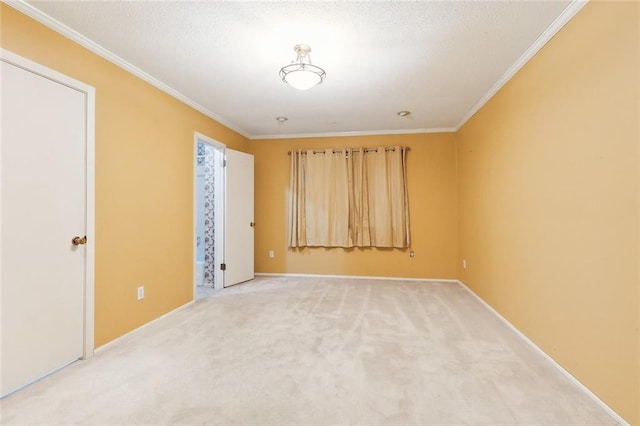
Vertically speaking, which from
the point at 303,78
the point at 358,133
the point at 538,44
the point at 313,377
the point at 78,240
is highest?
the point at 358,133

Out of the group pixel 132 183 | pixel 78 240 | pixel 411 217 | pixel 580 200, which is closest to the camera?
pixel 580 200

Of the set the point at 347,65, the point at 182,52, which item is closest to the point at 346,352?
the point at 347,65

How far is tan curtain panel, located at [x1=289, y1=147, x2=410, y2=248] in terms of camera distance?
4734 millimetres

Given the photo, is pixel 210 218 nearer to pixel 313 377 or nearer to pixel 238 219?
pixel 238 219

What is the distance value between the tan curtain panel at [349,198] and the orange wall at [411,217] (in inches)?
6.2

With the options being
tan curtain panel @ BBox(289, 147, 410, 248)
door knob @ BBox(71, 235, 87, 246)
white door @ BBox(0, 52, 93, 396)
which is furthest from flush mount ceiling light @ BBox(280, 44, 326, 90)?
tan curtain panel @ BBox(289, 147, 410, 248)

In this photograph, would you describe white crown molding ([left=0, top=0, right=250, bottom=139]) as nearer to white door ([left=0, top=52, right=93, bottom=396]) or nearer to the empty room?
the empty room

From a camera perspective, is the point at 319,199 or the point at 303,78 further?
the point at 319,199

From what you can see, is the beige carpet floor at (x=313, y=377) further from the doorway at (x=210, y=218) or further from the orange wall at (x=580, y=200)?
the doorway at (x=210, y=218)

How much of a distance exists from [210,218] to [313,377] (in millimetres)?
3182

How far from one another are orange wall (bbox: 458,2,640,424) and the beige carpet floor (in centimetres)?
27

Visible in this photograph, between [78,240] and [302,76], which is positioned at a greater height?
[302,76]

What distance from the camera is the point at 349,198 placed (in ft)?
15.9

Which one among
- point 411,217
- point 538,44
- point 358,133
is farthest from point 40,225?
point 411,217
